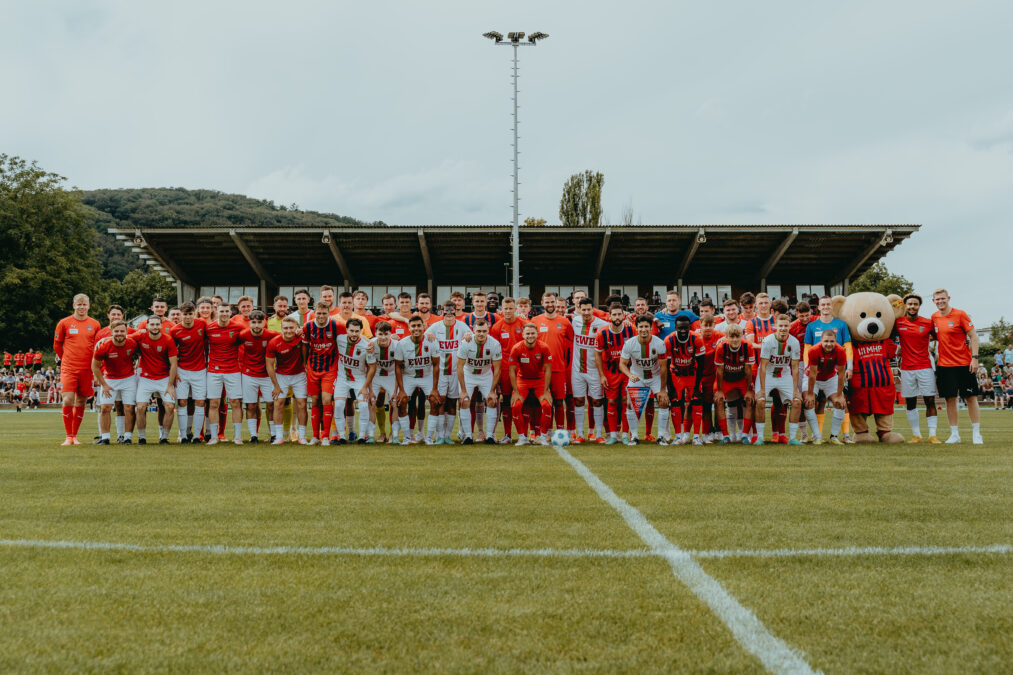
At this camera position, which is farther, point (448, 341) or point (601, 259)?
point (601, 259)

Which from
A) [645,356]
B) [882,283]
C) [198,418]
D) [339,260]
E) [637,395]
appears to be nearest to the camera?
[645,356]

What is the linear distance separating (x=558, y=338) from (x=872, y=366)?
442 centimetres

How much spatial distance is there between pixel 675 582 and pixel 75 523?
150 inches

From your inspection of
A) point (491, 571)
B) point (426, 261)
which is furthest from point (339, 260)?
point (491, 571)

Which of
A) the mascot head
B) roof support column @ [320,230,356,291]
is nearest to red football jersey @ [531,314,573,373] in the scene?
the mascot head

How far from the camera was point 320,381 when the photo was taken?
10.3m

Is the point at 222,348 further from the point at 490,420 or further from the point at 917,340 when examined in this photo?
the point at 917,340

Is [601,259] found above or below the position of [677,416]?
above

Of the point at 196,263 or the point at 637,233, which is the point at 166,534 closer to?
the point at 637,233

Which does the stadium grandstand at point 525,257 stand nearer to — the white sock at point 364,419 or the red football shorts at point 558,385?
the red football shorts at point 558,385

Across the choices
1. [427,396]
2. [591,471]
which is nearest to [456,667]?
[591,471]

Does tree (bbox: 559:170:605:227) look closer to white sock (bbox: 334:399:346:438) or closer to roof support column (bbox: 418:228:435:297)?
roof support column (bbox: 418:228:435:297)

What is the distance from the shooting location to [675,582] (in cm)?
330

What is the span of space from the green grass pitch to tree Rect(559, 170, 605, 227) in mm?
43816
